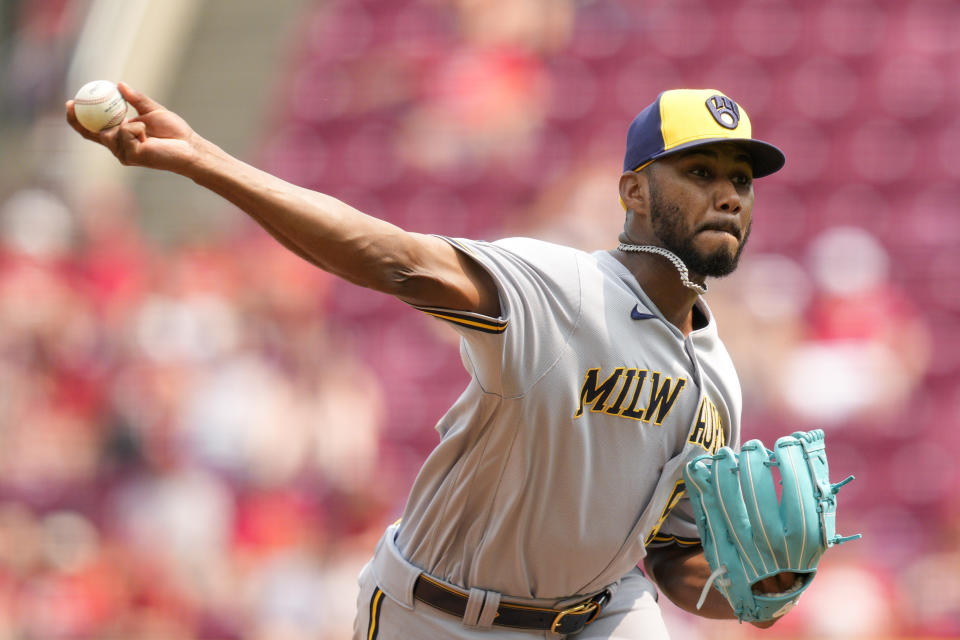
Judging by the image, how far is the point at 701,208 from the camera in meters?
→ 2.41

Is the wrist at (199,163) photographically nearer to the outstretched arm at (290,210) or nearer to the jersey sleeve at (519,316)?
the outstretched arm at (290,210)

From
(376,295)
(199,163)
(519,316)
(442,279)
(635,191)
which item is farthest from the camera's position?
(376,295)

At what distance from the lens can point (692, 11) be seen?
7.75m

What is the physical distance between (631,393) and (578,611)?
50 cm

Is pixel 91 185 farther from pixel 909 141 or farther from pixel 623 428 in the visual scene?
pixel 623 428

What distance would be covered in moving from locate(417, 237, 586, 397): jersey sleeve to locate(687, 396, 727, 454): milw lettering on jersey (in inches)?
16.2

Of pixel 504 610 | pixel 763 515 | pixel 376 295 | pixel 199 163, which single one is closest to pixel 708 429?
pixel 763 515

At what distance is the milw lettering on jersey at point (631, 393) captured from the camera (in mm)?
2240

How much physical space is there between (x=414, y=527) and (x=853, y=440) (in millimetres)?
4053

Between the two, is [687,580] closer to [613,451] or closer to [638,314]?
[613,451]

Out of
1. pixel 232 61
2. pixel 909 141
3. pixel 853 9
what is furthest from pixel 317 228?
pixel 232 61

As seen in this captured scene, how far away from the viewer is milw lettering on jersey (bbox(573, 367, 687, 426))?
7.35 ft

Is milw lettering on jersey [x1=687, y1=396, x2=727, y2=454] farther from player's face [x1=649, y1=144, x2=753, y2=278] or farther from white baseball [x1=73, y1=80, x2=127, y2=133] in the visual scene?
white baseball [x1=73, y1=80, x2=127, y2=133]

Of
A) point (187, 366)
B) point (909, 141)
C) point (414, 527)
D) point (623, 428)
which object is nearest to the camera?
point (623, 428)
